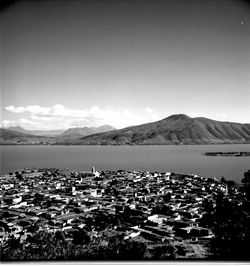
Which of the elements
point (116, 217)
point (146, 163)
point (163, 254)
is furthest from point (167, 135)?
point (163, 254)

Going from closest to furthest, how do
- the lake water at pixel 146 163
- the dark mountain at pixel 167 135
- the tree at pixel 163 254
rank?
the tree at pixel 163 254 < the lake water at pixel 146 163 < the dark mountain at pixel 167 135

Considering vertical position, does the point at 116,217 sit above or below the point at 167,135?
below

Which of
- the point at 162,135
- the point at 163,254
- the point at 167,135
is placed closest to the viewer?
the point at 163,254

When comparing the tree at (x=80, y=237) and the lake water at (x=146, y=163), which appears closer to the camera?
the tree at (x=80, y=237)

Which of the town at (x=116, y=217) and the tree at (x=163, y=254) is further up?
the tree at (x=163, y=254)

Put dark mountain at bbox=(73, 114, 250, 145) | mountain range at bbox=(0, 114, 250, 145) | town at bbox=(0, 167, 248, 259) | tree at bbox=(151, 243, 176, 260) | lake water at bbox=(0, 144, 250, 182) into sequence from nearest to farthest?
tree at bbox=(151, 243, 176, 260) < town at bbox=(0, 167, 248, 259) < lake water at bbox=(0, 144, 250, 182) < mountain range at bbox=(0, 114, 250, 145) < dark mountain at bbox=(73, 114, 250, 145)

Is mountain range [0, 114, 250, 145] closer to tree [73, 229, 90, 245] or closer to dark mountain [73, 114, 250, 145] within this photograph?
dark mountain [73, 114, 250, 145]

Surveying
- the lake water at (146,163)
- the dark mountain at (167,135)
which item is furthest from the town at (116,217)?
the dark mountain at (167,135)

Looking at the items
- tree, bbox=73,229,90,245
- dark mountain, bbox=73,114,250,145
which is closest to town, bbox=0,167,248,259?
tree, bbox=73,229,90,245

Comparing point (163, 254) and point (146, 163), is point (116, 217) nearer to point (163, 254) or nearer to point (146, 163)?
point (163, 254)

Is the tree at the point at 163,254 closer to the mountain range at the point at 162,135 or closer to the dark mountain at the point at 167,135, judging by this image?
the mountain range at the point at 162,135

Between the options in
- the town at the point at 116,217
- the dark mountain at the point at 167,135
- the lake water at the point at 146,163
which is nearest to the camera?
the town at the point at 116,217

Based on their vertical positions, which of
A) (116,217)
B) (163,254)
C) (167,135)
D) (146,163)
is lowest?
(146,163)
